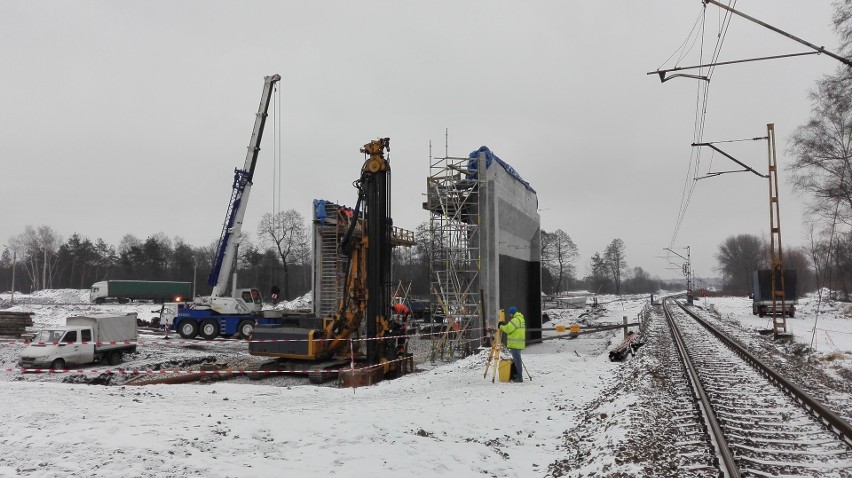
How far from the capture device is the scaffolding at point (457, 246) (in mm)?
21312

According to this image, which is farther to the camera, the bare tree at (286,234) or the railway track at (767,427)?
the bare tree at (286,234)

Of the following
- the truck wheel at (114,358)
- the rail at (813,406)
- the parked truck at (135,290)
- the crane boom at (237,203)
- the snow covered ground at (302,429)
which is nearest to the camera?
the snow covered ground at (302,429)

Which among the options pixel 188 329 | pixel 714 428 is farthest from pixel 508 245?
pixel 714 428

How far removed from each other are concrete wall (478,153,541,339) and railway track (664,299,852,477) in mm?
9554

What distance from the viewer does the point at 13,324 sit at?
2697 centimetres

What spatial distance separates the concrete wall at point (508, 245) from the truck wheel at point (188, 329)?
15492mm

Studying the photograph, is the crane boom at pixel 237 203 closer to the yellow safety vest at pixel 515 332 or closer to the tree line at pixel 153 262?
the yellow safety vest at pixel 515 332

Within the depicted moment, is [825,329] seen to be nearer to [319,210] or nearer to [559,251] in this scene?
[319,210]

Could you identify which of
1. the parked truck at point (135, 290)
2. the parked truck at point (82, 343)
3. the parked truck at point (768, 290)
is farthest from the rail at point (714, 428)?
the parked truck at point (135, 290)

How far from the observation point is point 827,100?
94.6 feet

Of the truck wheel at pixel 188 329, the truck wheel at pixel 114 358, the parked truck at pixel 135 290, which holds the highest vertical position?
the parked truck at pixel 135 290

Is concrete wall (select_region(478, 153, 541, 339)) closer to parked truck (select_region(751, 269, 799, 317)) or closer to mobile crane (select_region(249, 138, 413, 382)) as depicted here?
mobile crane (select_region(249, 138, 413, 382))

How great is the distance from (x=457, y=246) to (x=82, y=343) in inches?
564

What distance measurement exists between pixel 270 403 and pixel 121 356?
1335cm
